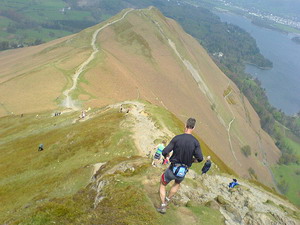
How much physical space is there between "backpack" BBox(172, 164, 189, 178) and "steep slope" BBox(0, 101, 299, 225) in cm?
378

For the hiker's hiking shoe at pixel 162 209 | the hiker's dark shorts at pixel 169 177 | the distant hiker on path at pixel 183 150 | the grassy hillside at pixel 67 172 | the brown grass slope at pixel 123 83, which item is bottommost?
the brown grass slope at pixel 123 83

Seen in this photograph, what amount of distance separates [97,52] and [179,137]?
5793 inches

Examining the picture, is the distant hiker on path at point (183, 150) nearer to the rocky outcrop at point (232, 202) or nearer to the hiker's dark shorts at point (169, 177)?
the hiker's dark shorts at point (169, 177)

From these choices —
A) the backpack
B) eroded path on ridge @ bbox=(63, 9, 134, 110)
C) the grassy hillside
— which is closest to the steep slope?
the grassy hillside

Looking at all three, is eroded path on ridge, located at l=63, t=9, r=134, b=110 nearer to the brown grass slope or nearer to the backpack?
the brown grass slope

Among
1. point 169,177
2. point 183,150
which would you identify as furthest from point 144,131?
point 183,150

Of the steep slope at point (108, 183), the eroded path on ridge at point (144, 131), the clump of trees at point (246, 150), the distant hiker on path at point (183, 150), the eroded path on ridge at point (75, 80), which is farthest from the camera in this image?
the clump of trees at point (246, 150)

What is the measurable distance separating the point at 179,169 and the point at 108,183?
1191cm

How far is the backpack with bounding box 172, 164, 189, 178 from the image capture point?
1802 cm

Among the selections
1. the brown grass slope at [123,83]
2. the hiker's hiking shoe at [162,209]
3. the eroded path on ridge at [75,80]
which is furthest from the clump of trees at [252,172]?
the hiker's hiking shoe at [162,209]

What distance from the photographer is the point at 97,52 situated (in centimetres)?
15750

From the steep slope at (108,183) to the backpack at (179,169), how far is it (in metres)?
3.78

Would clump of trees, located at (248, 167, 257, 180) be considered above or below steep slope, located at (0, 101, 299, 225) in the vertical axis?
below

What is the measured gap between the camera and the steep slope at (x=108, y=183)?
69.2ft
